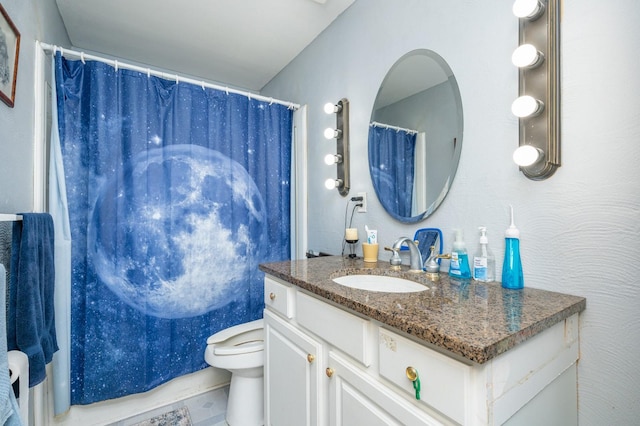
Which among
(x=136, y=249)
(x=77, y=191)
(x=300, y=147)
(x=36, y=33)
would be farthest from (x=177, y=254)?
(x=36, y=33)

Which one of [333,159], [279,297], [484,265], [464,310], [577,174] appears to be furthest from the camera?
[333,159]

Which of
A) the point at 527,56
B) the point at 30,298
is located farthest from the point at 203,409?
the point at 527,56

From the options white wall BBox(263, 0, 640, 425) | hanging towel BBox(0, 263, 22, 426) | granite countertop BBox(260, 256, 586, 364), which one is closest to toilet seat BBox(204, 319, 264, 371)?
granite countertop BBox(260, 256, 586, 364)

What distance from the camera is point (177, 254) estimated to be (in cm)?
183

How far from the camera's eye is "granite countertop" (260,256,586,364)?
583 millimetres

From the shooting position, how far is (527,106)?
887 millimetres

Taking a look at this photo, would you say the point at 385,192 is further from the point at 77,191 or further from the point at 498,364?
the point at 77,191

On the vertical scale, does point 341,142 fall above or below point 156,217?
above

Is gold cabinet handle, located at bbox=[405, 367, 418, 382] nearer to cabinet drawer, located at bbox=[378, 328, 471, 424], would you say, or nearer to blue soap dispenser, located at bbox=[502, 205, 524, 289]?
cabinet drawer, located at bbox=[378, 328, 471, 424]

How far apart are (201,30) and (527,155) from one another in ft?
6.83

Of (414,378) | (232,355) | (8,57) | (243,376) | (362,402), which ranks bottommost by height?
(243,376)

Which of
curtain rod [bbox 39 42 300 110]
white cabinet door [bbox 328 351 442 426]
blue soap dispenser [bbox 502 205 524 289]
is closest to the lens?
white cabinet door [bbox 328 351 442 426]

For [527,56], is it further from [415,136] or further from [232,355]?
[232,355]

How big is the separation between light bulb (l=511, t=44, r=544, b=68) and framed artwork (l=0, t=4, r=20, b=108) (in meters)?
1.74
